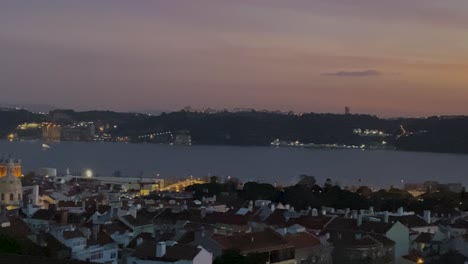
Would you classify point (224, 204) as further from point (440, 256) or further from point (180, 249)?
point (180, 249)

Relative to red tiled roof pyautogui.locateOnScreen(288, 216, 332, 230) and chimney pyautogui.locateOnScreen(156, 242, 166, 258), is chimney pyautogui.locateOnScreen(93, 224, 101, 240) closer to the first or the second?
chimney pyautogui.locateOnScreen(156, 242, 166, 258)

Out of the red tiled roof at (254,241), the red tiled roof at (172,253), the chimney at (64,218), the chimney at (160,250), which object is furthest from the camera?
the chimney at (64,218)

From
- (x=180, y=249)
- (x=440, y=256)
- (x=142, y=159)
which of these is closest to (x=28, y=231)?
(x=180, y=249)

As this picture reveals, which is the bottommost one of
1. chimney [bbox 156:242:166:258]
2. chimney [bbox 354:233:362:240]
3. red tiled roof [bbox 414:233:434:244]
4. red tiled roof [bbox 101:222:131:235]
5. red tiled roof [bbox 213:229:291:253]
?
red tiled roof [bbox 414:233:434:244]

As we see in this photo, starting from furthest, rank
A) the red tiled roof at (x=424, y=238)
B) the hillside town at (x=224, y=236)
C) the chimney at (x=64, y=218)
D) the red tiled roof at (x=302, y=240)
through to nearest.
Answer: the chimney at (x=64, y=218)
the red tiled roof at (x=424, y=238)
the red tiled roof at (x=302, y=240)
the hillside town at (x=224, y=236)

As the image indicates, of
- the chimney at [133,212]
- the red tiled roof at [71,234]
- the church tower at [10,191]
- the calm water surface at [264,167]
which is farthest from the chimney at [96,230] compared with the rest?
the calm water surface at [264,167]

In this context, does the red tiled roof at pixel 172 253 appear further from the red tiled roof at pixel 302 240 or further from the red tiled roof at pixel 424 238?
the red tiled roof at pixel 424 238

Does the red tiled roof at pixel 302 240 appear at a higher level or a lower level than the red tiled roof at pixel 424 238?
higher

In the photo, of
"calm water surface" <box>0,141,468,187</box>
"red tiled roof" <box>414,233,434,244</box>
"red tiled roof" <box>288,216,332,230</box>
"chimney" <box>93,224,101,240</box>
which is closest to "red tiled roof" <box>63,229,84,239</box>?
"chimney" <box>93,224,101,240</box>

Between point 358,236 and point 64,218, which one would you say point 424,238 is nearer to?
point 358,236
